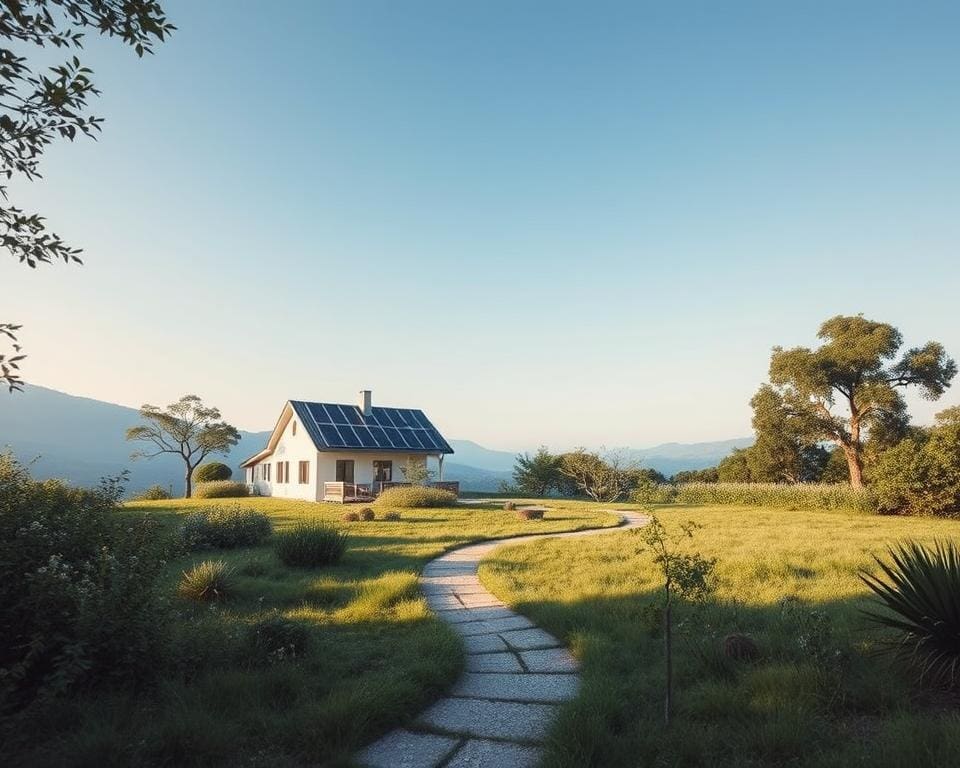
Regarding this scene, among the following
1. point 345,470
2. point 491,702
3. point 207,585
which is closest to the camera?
point 491,702

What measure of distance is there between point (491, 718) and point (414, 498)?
65.5ft

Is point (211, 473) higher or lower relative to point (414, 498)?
higher

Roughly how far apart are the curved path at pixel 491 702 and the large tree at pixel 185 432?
41.3m

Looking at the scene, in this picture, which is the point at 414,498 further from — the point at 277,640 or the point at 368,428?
the point at 277,640

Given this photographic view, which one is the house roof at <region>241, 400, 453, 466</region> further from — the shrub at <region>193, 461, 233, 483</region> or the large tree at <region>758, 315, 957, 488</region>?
the large tree at <region>758, 315, 957, 488</region>

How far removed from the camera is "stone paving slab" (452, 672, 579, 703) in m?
4.70

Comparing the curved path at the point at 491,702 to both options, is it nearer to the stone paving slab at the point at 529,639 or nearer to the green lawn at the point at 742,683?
the stone paving slab at the point at 529,639

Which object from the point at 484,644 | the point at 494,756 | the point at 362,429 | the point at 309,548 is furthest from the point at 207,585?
the point at 362,429

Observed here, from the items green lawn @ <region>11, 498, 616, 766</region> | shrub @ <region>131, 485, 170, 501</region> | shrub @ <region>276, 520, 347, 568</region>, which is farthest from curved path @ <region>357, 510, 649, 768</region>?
shrub @ <region>131, 485, 170, 501</region>

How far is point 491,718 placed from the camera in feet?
14.1

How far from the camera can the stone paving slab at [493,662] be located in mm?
5398

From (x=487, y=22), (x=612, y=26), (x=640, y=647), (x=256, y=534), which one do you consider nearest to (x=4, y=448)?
(x=256, y=534)

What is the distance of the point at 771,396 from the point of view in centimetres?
3712

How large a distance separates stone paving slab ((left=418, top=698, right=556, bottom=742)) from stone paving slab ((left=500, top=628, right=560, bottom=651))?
1518mm
